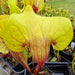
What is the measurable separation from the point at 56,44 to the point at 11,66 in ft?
2.24

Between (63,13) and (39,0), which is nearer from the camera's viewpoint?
(39,0)

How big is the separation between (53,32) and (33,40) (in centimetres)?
5

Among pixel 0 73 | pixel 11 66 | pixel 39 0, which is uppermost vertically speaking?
pixel 39 0

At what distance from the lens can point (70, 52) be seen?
947mm

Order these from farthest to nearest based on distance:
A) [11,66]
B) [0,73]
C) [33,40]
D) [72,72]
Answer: [11,66]
[72,72]
[0,73]
[33,40]

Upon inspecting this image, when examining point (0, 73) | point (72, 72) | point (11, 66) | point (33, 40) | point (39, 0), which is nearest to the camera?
point (33, 40)

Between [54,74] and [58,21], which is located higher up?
[58,21]

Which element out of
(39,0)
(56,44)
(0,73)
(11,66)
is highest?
(39,0)

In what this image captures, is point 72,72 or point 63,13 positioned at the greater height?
point 63,13

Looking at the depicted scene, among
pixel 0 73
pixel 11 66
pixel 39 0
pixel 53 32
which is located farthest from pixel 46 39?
pixel 11 66

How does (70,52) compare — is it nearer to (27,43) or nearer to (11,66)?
(11,66)

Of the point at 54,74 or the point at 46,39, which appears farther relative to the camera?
the point at 54,74

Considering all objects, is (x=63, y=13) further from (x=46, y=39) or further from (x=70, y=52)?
(x=46, y=39)

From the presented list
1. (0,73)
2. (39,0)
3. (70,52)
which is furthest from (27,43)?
(70,52)
